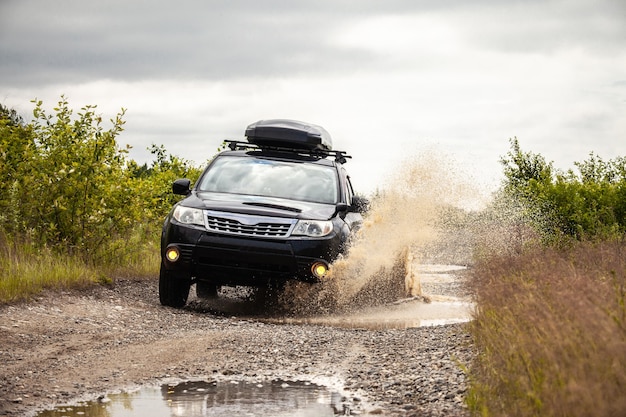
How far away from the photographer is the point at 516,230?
20.4 meters

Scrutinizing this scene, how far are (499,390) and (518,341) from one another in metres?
0.34

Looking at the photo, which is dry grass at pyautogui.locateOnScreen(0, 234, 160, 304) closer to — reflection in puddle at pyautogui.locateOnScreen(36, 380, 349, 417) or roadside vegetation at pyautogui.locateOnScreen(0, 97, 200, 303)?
roadside vegetation at pyautogui.locateOnScreen(0, 97, 200, 303)

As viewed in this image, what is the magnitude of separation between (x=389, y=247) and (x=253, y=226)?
3.02 meters

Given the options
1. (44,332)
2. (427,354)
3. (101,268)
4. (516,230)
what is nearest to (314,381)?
(427,354)

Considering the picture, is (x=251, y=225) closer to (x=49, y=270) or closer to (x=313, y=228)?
(x=313, y=228)

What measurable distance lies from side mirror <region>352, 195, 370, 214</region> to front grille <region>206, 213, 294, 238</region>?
146 cm

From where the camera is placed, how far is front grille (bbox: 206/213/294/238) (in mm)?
10930

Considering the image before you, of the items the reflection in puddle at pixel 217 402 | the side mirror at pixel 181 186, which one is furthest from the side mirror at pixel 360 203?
the reflection in puddle at pixel 217 402

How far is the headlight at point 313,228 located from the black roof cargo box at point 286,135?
256 cm

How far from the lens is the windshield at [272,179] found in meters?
12.1

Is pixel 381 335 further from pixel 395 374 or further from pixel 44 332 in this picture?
pixel 44 332

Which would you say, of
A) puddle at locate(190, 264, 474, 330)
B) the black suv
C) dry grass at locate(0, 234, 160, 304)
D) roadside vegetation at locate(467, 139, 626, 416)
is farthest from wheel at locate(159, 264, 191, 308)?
roadside vegetation at locate(467, 139, 626, 416)

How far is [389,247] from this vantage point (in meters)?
13.3

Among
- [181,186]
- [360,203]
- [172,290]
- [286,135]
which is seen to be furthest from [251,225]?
[286,135]
